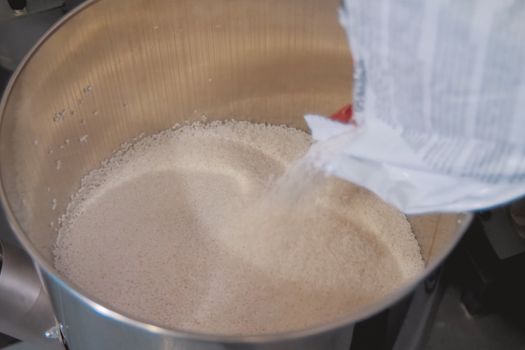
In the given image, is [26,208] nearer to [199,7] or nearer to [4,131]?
[4,131]

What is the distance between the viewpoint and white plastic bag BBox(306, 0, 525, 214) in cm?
39

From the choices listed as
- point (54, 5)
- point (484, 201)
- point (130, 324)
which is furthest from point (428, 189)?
point (54, 5)

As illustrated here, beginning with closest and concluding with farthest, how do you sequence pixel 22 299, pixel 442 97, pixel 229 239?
pixel 442 97, pixel 22 299, pixel 229 239

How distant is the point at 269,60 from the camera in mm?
831

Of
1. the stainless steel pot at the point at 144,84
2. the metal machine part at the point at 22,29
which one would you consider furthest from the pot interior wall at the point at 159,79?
the metal machine part at the point at 22,29

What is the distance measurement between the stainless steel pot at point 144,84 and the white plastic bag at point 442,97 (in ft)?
0.33

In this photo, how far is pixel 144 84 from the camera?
82 cm

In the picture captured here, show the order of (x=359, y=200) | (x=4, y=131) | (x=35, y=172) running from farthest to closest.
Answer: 1. (x=359, y=200)
2. (x=35, y=172)
3. (x=4, y=131)

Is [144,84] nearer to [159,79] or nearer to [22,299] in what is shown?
[159,79]

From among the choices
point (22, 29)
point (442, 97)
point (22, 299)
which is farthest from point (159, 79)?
point (442, 97)

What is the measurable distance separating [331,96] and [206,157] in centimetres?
18

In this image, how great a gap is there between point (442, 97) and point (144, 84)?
490 mm

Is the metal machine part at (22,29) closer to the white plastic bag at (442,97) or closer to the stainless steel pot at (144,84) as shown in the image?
the stainless steel pot at (144,84)

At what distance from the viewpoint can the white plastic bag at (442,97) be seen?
1.27ft
